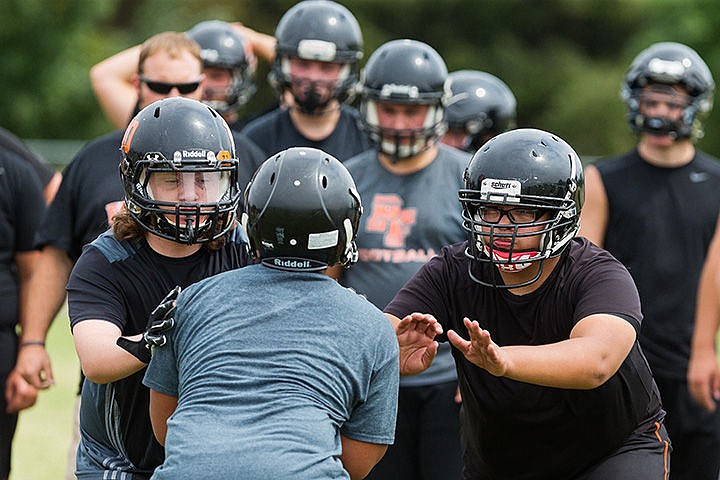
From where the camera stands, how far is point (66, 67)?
95.1 ft

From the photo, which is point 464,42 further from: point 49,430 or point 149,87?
point 149,87

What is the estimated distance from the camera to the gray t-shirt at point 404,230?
5828mm

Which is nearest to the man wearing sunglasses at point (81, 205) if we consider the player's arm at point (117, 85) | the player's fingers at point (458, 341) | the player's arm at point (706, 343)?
the player's arm at point (117, 85)

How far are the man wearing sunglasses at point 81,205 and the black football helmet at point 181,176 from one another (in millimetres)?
1112

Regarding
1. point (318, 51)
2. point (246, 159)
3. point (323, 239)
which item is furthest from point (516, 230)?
point (318, 51)

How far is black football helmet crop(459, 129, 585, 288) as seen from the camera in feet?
13.3

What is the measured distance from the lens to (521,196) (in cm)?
407

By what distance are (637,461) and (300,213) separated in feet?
4.96

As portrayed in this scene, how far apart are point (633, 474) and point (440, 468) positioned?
1.68 metres

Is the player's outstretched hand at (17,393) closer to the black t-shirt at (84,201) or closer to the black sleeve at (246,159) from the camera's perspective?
the black t-shirt at (84,201)

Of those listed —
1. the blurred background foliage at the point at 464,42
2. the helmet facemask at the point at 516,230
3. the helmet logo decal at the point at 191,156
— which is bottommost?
the blurred background foliage at the point at 464,42

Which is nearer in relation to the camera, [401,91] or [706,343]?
[401,91]

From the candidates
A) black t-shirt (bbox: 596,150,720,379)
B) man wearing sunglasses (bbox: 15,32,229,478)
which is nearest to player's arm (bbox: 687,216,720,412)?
black t-shirt (bbox: 596,150,720,379)

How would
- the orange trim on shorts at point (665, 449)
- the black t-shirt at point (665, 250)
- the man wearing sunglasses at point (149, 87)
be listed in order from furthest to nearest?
the black t-shirt at point (665, 250) < the man wearing sunglasses at point (149, 87) < the orange trim on shorts at point (665, 449)
